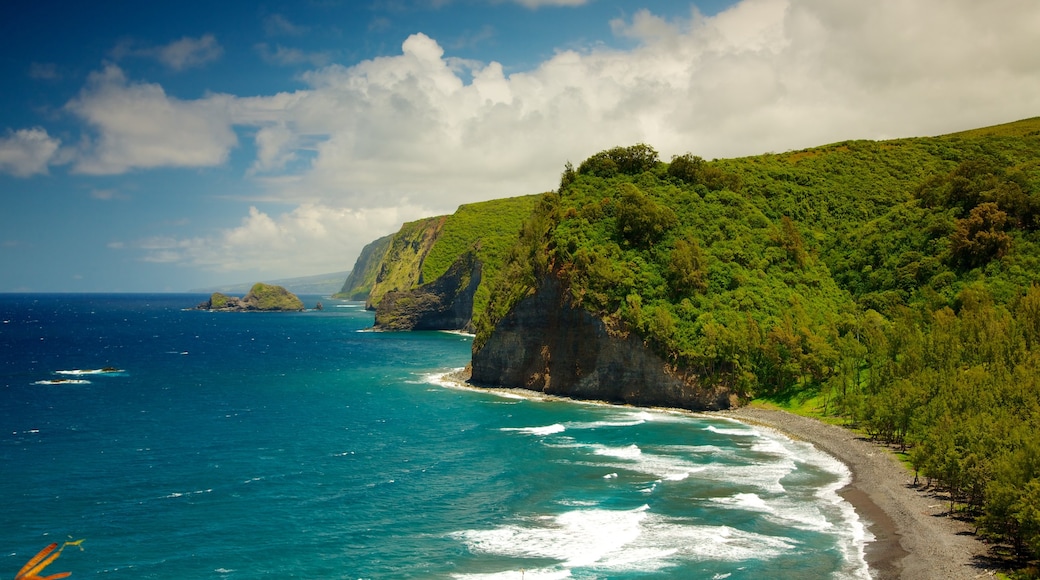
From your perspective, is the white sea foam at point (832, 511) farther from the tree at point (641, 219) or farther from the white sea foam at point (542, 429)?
the tree at point (641, 219)

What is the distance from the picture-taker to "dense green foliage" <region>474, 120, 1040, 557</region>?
2562 inches

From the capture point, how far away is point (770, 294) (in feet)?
320

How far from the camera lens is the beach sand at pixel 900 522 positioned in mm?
40562

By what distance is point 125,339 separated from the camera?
598 ft

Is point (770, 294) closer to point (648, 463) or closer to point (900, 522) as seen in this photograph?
point (648, 463)

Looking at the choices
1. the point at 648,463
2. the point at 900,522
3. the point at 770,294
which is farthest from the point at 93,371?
the point at 900,522

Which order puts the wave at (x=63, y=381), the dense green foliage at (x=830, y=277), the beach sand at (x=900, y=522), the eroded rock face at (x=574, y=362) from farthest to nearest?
the wave at (x=63, y=381), the eroded rock face at (x=574, y=362), the dense green foliage at (x=830, y=277), the beach sand at (x=900, y=522)

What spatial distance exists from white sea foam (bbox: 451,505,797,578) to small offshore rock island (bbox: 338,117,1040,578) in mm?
22503

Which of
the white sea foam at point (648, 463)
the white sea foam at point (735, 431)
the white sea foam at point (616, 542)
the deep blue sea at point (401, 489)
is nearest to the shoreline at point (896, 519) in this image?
the deep blue sea at point (401, 489)

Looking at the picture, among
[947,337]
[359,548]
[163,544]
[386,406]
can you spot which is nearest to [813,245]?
[947,337]

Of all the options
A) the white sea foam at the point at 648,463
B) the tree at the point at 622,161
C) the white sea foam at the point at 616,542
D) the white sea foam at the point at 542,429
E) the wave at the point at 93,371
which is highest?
the tree at the point at 622,161

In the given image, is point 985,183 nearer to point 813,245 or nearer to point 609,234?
point 813,245

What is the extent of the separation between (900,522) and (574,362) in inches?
2051

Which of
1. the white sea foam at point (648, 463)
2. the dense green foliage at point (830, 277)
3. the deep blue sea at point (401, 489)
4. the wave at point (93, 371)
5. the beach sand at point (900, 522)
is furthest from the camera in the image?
the wave at point (93, 371)
